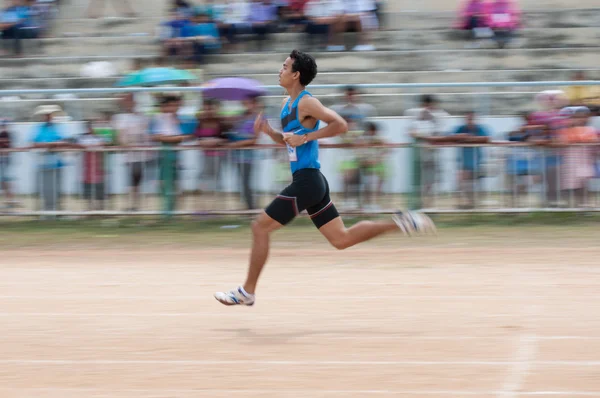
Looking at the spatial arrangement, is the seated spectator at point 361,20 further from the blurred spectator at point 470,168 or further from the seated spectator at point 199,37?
the blurred spectator at point 470,168

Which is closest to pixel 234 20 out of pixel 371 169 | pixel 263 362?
pixel 371 169

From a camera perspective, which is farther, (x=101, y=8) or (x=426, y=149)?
(x=101, y=8)

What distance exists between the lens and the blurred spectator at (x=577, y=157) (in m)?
13.4

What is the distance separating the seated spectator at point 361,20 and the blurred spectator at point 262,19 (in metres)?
1.52

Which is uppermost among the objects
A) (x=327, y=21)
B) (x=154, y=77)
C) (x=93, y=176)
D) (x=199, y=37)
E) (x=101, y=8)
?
(x=101, y=8)

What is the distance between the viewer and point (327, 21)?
1972cm

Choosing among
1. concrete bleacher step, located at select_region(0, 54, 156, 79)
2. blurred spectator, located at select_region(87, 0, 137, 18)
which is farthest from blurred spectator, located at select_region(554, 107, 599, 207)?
blurred spectator, located at select_region(87, 0, 137, 18)

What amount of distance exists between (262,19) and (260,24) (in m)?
0.11

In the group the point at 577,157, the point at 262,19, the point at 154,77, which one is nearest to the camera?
the point at 577,157

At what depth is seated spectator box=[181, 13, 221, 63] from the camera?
1948cm

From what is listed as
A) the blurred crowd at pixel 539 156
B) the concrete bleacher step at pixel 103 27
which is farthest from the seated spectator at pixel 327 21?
the blurred crowd at pixel 539 156

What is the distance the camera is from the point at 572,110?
44.8 ft

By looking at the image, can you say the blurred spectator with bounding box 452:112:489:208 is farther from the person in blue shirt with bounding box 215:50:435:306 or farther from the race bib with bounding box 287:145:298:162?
the race bib with bounding box 287:145:298:162

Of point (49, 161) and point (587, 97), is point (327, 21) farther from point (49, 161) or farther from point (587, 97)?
point (49, 161)
